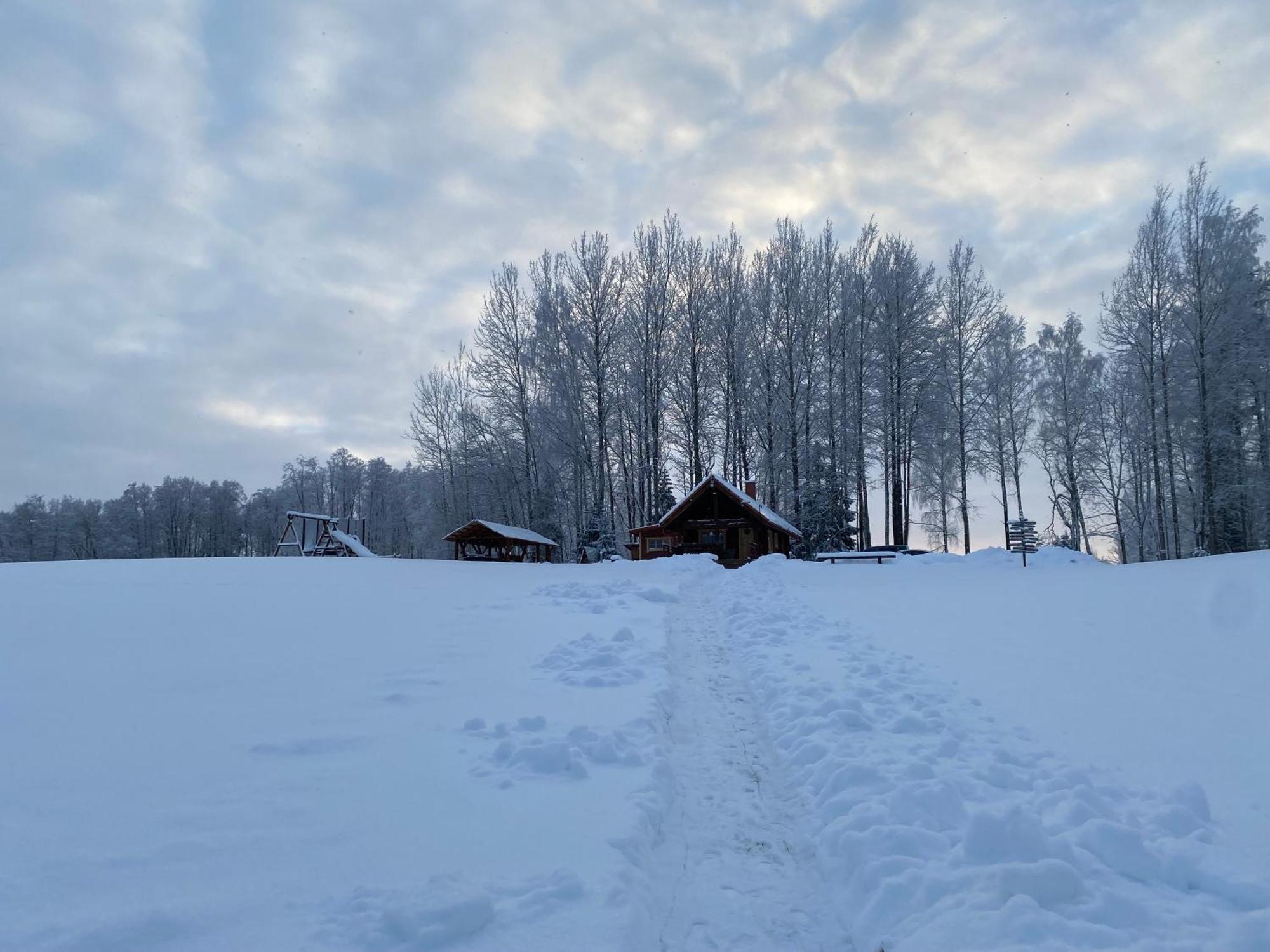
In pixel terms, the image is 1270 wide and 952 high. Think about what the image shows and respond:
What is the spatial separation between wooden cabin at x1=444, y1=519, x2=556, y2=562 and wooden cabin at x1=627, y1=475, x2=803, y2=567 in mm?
5991

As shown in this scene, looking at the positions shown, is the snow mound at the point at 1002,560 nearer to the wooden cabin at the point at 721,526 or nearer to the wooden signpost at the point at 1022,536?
the wooden signpost at the point at 1022,536

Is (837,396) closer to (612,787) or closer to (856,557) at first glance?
(856,557)

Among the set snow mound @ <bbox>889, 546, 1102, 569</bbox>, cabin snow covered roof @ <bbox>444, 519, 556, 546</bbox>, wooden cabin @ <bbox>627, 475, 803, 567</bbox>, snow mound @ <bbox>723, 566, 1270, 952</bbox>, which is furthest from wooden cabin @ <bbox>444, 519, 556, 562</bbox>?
snow mound @ <bbox>723, 566, 1270, 952</bbox>

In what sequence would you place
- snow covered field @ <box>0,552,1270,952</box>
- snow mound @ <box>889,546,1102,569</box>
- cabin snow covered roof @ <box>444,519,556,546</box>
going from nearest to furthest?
snow covered field @ <box>0,552,1270,952</box> < snow mound @ <box>889,546,1102,569</box> < cabin snow covered roof @ <box>444,519,556,546</box>

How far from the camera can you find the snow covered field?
263 centimetres

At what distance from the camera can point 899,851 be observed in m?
3.37

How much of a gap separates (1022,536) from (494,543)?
22.4m

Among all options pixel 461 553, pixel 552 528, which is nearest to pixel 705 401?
pixel 552 528

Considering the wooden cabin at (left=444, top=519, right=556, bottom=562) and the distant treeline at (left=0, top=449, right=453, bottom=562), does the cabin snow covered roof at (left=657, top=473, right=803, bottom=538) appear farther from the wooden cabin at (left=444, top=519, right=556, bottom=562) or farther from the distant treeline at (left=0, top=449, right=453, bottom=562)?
the distant treeline at (left=0, top=449, right=453, bottom=562)

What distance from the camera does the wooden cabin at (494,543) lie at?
2966 centimetres

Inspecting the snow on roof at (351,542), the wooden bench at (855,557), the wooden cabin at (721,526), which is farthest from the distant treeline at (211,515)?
the wooden bench at (855,557)

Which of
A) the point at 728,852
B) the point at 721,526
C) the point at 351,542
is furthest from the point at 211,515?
the point at 728,852

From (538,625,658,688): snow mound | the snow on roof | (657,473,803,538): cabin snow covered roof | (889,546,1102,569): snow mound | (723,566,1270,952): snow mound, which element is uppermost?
(657,473,803,538): cabin snow covered roof

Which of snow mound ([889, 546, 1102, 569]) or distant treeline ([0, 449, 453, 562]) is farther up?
distant treeline ([0, 449, 453, 562])
